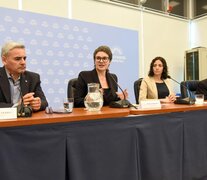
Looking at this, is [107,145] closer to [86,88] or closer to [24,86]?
[24,86]

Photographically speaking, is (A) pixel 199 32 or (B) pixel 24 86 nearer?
(B) pixel 24 86

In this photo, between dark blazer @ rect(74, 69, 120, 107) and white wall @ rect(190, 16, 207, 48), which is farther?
white wall @ rect(190, 16, 207, 48)

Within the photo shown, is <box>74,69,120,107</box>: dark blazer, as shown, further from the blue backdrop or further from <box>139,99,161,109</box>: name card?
the blue backdrop

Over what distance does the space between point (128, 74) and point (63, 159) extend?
3629mm

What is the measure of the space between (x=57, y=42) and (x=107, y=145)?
9.34 feet

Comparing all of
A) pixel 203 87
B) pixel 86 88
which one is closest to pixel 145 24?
pixel 203 87

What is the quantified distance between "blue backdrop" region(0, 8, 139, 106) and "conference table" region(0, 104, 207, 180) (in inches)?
75.9

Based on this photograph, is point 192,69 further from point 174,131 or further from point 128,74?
point 174,131

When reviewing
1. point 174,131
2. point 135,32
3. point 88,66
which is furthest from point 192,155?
point 135,32

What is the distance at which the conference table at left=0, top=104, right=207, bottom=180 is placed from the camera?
3.59ft

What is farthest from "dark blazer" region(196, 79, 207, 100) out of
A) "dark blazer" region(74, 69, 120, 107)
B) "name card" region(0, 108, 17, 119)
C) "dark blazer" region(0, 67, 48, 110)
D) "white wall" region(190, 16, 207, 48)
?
"white wall" region(190, 16, 207, 48)

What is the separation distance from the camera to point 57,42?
3.89 m

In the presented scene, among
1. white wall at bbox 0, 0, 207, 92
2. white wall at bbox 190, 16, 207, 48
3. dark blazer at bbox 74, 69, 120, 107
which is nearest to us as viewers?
dark blazer at bbox 74, 69, 120, 107

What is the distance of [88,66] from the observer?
4234 mm
